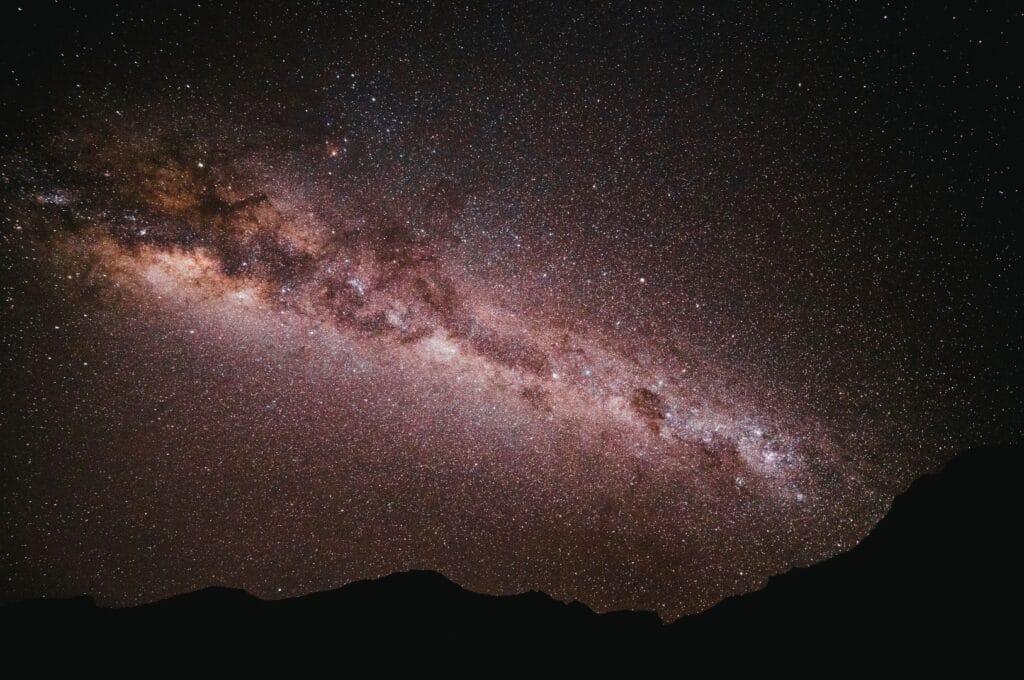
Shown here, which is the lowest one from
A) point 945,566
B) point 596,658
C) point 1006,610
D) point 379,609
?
→ point 596,658

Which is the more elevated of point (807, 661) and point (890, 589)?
point (890, 589)

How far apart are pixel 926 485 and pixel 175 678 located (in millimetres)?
14437

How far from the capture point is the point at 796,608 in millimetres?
7555

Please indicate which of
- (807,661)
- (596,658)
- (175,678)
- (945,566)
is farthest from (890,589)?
(175,678)

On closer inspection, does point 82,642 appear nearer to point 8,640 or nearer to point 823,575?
point 8,640

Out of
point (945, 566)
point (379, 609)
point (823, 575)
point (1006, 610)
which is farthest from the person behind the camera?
point (379, 609)

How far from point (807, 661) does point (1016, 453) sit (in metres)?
4.72

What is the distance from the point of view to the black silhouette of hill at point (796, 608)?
567 centimetres

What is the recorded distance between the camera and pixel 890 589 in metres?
6.36

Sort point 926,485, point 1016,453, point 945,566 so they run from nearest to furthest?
1. point 945,566
2. point 1016,453
3. point 926,485

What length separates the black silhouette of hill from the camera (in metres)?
5.67

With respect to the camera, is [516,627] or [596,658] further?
[516,627]

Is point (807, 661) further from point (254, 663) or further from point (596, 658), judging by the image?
point (254, 663)

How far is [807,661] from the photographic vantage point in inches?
261
